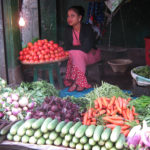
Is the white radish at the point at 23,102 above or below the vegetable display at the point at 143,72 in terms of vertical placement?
below

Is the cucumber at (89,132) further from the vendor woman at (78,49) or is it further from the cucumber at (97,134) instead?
the vendor woman at (78,49)

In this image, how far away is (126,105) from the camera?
317cm

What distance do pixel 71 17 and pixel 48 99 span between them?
2.73m

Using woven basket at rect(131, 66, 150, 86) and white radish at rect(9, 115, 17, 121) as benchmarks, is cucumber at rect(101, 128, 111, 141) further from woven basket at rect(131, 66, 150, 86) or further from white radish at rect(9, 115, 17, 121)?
woven basket at rect(131, 66, 150, 86)

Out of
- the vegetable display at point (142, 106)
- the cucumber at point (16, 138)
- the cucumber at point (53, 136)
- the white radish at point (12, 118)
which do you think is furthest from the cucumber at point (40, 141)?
the vegetable display at point (142, 106)

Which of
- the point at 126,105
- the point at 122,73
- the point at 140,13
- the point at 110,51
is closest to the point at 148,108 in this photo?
the point at 126,105

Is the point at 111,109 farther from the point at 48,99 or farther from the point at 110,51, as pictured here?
the point at 110,51

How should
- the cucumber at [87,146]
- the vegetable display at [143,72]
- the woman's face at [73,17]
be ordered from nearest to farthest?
the cucumber at [87,146] < the vegetable display at [143,72] < the woman's face at [73,17]

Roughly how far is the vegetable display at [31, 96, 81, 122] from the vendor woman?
2.24 m

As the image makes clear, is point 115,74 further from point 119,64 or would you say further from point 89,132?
point 89,132

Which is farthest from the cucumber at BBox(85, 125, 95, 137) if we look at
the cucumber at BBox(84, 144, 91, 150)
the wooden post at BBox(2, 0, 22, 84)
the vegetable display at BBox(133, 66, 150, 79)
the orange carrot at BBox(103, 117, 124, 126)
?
the vegetable display at BBox(133, 66, 150, 79)

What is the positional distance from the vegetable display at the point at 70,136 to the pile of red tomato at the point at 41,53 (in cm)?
218

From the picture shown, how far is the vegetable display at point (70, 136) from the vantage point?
2.40 m

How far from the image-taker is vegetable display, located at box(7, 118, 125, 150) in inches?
94.7
